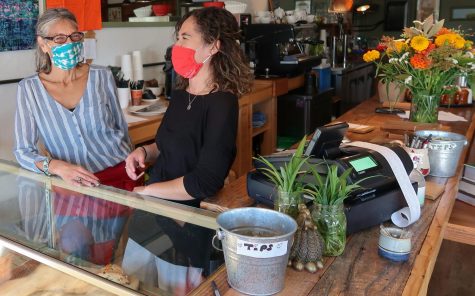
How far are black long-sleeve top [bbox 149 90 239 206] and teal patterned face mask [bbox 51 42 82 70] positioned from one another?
519 mm

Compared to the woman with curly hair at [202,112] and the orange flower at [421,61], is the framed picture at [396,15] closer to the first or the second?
the orange flower at [421,61]

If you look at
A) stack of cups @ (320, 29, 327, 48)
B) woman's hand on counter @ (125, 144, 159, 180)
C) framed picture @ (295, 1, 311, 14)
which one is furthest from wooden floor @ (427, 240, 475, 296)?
framed picture @ (295, 1, 311, 14)

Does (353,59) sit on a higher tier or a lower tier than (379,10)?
lower

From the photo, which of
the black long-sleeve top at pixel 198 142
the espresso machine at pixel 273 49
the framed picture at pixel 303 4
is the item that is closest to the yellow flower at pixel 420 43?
the black long-sleeve top at pixel 198 142

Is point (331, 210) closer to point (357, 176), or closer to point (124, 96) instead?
point (357, 176)

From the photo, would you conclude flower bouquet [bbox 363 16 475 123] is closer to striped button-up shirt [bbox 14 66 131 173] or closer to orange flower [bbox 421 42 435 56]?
orange flower [bbox 421 42 435 56]

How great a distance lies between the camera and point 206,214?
1.30 meters

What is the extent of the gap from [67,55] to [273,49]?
110 inches

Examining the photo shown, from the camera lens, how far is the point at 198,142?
1.85 m

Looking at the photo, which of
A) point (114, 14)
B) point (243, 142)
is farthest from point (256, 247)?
point (243, 142)

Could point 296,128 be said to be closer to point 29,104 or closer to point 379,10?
point 29,104

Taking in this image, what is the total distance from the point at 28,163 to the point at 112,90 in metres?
0.57

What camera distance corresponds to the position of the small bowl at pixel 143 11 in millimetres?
3889

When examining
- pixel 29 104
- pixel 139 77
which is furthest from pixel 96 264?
pixel 139 77
